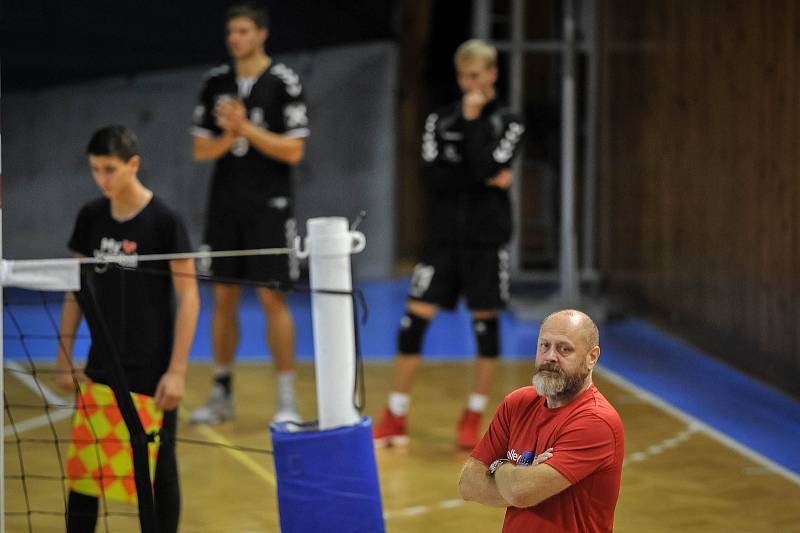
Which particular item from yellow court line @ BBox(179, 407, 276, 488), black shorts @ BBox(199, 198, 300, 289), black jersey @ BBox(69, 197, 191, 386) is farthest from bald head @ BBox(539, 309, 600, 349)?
black shorts @ BBox(199, 198, 300, 289)

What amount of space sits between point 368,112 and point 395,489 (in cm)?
780

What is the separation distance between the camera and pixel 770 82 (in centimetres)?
772

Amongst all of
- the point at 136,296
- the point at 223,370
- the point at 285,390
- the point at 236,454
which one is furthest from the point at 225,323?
the point at 136,296

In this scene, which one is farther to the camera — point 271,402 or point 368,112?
A: point 368,112

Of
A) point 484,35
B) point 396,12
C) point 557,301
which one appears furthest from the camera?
point 396,12

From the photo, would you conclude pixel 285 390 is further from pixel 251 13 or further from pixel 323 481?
pixel 323 481

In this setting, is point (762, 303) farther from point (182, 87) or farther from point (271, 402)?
point (182, 87)

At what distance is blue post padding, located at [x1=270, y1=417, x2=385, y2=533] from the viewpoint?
3678mm

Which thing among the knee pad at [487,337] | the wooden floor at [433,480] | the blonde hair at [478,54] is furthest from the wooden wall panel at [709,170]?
the blonde hair at [478,54]

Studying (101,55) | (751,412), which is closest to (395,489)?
(751,412)

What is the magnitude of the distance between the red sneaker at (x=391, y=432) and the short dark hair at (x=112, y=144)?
2.42m

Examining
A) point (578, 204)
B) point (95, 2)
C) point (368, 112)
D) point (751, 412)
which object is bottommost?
point (751, 412)

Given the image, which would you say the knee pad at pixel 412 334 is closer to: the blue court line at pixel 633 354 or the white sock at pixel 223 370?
the white sock at pixel 223 370

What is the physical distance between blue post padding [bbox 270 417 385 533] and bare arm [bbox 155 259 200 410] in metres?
0.45
